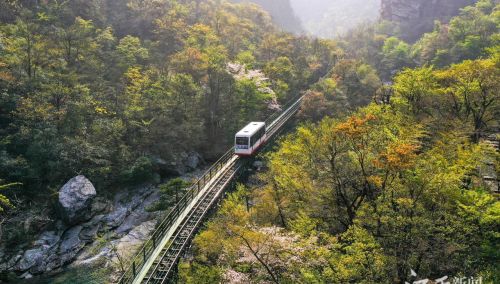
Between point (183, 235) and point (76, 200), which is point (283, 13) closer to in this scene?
point (76, 200)

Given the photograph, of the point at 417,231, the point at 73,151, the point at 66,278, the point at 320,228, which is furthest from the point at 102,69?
the point at 417,231

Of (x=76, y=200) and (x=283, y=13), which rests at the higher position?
(x=283, y=13)

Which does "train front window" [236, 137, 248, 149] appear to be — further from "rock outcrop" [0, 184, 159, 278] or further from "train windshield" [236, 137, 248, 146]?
"rock outcrop" [0, 184, 159, 278]

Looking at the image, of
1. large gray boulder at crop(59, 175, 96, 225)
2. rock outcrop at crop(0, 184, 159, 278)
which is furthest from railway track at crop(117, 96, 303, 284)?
large gray boulder at crop(59, 175, 96, 225)

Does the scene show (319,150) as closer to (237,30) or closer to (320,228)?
(320,228)

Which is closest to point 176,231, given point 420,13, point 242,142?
point 242,142
